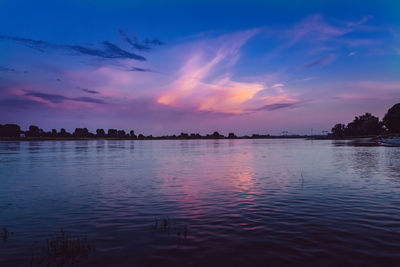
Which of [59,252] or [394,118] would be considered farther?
[394,118]

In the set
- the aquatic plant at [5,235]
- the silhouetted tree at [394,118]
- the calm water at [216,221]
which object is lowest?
Answer: the calm water at [216,221]

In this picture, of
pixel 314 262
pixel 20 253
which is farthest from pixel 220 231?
pixel 20 253

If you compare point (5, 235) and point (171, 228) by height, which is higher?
point (5, 235)

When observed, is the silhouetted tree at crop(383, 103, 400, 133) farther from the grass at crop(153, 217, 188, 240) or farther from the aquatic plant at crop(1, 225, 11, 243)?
the aquatic plant at crop(1, 225, 11, 243)

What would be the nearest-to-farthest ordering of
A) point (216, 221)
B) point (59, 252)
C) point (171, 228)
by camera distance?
1. point (59, 252)
2. point (171, 228)
3. point (216, 221)

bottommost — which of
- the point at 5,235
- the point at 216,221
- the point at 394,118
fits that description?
the point at 216,221

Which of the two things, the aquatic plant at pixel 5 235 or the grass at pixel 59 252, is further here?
the aquatic plant at pixel 5 235

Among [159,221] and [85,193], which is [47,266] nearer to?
[159,221]

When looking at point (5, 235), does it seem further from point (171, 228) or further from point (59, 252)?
point (171, 228)

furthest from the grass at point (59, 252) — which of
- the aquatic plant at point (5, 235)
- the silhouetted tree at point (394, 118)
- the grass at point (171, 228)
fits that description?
the silhouetted tree at point (394, 118)

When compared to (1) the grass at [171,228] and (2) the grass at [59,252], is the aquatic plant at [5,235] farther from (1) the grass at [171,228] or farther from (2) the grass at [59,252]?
(1) the grass at [171,228]

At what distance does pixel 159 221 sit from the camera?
554 inches

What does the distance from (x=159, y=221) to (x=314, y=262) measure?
8124 millimetres

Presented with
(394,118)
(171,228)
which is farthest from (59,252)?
(394,118)
